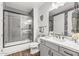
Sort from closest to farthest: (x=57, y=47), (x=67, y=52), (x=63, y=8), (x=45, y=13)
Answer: (x=67, y=52) → (x=57, y=47) → (x=63, y=8) → (x=45, y=13)

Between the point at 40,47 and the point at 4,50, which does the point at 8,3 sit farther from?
the point at 40,47

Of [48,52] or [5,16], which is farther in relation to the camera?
[5,16]

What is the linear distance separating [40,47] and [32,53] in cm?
20

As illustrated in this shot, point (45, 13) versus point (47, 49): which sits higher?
point (45, 13)

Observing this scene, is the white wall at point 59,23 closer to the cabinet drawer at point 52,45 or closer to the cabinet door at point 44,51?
the cabinet drawer at point 52,45

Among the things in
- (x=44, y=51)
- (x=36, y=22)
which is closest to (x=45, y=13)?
(x=36, y=22)

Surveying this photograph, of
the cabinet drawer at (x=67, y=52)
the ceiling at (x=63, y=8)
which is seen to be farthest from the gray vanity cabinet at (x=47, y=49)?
the ceiling at (x=63, y=8)

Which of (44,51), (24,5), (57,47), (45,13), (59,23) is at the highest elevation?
(24,5)

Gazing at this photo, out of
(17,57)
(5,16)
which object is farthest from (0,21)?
(17,57)

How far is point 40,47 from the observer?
151 centimetres

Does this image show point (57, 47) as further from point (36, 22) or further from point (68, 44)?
point (36, 22)

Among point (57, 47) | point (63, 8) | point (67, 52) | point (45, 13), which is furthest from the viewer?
point (45, 13)

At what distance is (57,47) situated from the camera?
1.27 meters

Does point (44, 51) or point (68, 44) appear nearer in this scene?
point (68, 44)
